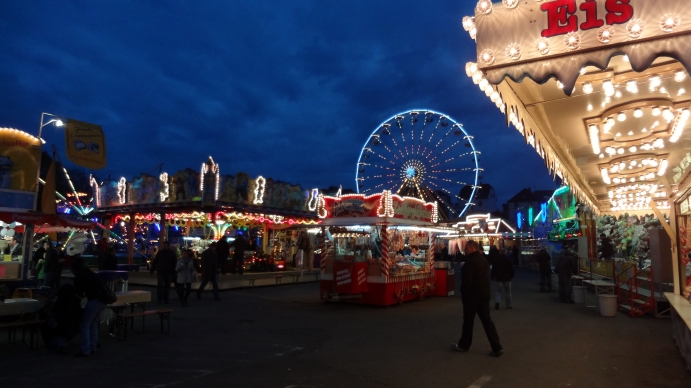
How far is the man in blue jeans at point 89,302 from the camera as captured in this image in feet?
23.5

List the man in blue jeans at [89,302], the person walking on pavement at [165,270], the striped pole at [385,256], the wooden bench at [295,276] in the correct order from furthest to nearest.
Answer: the wooden bench at [295,276] → the striped pole at [385,256] → the person walking on pavement at [165,270] → the man in blue jeans at [89,302]

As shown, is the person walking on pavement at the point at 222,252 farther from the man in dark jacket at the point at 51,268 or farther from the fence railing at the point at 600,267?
the fence railing at the point at 600,267

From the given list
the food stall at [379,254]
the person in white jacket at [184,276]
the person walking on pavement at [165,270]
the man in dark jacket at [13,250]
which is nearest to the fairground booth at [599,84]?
the food stall at [379,254]

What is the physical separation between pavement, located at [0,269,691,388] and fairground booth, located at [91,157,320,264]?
9416 millimetres

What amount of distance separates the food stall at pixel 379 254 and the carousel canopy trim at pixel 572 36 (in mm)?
9750

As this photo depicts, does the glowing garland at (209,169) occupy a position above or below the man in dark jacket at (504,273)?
above

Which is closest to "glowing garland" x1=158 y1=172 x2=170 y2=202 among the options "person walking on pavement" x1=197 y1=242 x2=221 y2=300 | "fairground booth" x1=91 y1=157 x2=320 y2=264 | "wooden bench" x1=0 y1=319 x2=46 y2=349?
"fairground booth" x1=91 y1=157 x2=320 y2=264

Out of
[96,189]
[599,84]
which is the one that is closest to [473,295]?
[599,84]

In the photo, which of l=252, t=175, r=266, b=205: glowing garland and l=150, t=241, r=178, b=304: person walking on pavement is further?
l=252, t=175, r=266, b=205: glowing garland

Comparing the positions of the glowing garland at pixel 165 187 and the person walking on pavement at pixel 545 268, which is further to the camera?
the glowing garland at pixel 165 187

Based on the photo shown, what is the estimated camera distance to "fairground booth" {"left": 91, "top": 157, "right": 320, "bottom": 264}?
72.5 ft

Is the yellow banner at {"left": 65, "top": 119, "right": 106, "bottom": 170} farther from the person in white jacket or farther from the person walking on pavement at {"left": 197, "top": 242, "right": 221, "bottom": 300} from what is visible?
the person walking on pavement at {"left": 197, "top": 242, "right": 221, "bottom": 300}

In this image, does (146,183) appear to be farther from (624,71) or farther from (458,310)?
(624,71)

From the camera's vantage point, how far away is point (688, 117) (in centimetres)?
584
